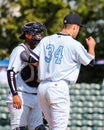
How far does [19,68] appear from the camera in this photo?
728 cm

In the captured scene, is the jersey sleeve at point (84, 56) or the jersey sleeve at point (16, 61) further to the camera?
the jersey sleeve at point (16, 61)

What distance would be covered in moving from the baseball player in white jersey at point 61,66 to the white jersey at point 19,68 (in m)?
0.51

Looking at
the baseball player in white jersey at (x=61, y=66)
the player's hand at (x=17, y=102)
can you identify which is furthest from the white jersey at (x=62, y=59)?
the player's hand at (x=17, y=102)

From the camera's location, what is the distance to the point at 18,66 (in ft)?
23.7

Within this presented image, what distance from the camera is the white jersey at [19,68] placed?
720cm

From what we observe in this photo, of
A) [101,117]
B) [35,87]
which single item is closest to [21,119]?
[35,87]

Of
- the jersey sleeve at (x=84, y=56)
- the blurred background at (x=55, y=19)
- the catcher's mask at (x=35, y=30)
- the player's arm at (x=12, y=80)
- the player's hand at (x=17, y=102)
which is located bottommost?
the player's hand at (x=17, y=102)

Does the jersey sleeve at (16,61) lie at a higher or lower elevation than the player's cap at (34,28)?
lower

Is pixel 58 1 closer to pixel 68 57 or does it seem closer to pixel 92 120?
pixel 92 120

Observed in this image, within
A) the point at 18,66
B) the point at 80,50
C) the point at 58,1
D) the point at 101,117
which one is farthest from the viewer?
the point at 58,1

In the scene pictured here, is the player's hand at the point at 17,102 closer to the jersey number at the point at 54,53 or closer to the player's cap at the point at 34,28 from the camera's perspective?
the jersey number at the point at 54,53

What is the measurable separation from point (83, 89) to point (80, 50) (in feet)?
14.2

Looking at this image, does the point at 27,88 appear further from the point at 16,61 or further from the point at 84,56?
the point at 84,56

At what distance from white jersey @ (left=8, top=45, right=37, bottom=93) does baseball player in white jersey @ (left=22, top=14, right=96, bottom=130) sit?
0.51 m
